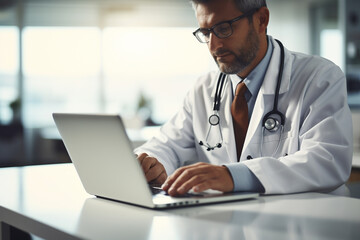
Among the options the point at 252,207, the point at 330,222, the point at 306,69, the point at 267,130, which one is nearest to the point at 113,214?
the point at 252,207

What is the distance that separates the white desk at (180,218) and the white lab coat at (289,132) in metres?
0.09

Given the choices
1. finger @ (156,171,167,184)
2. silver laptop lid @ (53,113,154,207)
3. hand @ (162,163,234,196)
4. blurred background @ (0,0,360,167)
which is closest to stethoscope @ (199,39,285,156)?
finger @ (156,171,167,184)

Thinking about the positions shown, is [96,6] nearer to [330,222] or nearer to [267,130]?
[267,130]

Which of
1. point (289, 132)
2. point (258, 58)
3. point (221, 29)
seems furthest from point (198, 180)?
point (258, 58)

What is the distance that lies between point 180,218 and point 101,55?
7101 millimetres

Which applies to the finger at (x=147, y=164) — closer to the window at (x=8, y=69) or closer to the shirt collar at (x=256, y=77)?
the shirt collar at (x=256, y=77)

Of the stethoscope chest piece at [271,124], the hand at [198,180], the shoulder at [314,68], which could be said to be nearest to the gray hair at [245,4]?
the shoulder at [314,68]

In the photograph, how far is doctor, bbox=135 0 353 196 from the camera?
1329 millimetres

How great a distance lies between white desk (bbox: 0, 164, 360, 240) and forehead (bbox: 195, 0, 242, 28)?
0.65 meters

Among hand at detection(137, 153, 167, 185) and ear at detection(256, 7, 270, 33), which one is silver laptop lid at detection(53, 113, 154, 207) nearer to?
hand at detection(137, 153, 167, 185)

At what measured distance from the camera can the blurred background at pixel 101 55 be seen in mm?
7492

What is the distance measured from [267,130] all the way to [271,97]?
108 mm

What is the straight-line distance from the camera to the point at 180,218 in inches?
39.7

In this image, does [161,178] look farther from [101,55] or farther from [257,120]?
[101,55]
